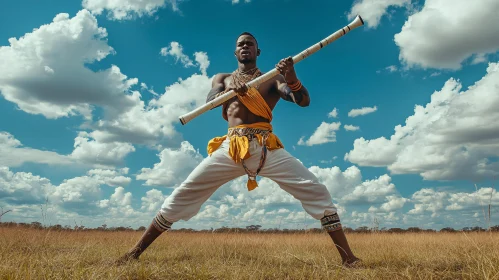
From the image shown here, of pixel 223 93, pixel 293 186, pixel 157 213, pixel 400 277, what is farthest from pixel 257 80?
pixel 400 277

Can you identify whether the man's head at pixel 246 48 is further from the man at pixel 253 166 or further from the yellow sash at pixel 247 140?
the yellow sash at pixel 247 140

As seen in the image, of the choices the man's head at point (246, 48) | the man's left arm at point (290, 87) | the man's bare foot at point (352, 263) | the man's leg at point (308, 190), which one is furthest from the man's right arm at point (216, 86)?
the man's bare foot at point (352, 263)

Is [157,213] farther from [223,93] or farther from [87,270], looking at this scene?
[223,93]

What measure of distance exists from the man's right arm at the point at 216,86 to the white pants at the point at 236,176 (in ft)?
2.44

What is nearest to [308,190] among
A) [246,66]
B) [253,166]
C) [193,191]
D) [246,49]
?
[253,166]

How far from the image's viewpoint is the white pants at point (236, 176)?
477cm

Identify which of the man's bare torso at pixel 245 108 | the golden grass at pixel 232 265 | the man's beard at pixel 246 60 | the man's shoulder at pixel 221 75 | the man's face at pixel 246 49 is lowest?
the golden grass at pixel 232 265

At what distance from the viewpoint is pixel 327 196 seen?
4785mm

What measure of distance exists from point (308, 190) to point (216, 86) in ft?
6.52

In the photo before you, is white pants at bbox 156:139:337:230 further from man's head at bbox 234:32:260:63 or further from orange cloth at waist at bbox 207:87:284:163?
man's head at bbox 234:32:260:63

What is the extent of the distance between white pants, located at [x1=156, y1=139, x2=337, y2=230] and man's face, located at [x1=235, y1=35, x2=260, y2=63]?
120cm

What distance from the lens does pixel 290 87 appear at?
16.1 ft

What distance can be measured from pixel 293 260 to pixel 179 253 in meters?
2.00

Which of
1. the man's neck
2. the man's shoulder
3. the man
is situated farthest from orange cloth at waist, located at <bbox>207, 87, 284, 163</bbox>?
the man's shoulder
